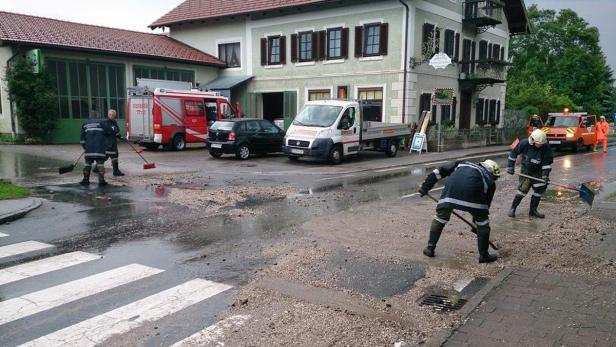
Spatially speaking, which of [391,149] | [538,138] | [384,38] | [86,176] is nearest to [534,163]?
[538,138]

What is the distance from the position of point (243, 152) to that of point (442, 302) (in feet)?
49.2

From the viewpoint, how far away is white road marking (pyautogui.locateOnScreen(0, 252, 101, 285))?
573 centimetres

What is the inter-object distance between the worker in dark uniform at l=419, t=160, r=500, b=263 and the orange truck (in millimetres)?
20435

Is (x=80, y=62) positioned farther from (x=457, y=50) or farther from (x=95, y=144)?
(x=457, y=50)

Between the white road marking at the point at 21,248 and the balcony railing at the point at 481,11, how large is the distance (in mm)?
26741

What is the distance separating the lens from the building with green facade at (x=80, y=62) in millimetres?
22688

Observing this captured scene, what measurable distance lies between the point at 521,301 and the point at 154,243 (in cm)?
497

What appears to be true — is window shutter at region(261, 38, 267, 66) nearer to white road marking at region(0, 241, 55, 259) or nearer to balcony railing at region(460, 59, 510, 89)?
balcony railing at region(460, 59, 510, 89)

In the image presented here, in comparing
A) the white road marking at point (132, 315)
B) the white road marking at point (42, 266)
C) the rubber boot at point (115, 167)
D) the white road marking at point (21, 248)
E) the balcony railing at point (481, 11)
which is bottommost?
the white road marking at point (132, 315)

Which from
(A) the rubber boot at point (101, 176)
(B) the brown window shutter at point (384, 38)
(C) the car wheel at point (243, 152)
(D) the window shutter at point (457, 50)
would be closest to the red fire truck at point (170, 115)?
(C) the car wheel at point (243, 152)

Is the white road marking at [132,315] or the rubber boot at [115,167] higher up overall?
the rubber boot at [115,167]

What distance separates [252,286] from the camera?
5.48 metres

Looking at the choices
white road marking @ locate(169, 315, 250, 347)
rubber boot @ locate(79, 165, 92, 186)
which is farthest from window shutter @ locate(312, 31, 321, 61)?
white road marking @ locate(169, 315, 250, 347)

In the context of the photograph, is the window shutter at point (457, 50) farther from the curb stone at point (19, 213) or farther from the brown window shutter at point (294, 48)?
the curb stone at point (19, 213)
